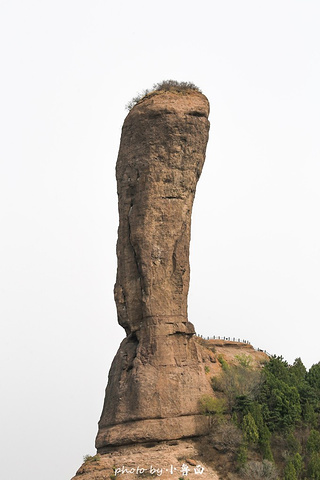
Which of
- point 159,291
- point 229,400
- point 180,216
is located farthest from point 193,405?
point 180,216

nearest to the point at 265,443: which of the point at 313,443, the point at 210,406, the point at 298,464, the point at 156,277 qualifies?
the point at 298,464

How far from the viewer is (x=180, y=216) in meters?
42.3

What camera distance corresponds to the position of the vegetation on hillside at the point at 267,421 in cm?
3869

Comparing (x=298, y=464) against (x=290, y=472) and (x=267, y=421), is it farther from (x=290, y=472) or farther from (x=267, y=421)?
(x=267, y=421)

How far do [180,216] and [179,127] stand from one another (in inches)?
A: 170

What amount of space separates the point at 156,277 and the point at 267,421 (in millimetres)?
8485

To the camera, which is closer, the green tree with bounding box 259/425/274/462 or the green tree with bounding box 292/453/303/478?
the green tree with bounding box 292/453/303/478

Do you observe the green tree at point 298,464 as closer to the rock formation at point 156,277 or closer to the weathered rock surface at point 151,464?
the weathered rock surface at point 151,464

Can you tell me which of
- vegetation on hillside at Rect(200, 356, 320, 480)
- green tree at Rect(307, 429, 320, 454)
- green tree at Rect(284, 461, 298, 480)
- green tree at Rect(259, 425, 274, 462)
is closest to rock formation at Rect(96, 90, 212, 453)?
vegetation on hillside at Rect(200, 356, 320, 480)

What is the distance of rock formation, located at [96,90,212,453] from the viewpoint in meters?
39.6

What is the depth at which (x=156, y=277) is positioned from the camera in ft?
136

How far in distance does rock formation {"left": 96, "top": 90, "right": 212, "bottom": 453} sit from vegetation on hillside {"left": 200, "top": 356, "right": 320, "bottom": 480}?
1.24m

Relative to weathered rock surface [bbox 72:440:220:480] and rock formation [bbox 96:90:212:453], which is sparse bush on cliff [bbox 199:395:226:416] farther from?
weathered rock surface [bbox 72:440:220:480]

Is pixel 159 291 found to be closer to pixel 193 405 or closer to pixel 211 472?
pixel 193 405
